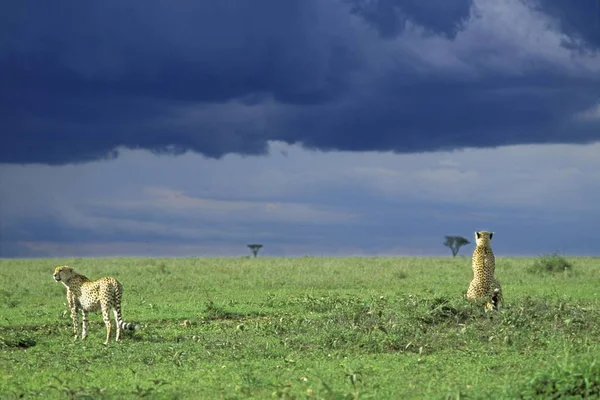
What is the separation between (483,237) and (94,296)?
318 inches

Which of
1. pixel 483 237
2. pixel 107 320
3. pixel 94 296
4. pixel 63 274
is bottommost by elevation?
pixel 107 320

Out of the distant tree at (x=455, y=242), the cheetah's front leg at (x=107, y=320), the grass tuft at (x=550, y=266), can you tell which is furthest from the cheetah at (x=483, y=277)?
the distant tree at (x=455, y=242)

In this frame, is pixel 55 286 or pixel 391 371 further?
pixel 55 286

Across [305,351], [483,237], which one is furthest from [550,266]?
[305,351]

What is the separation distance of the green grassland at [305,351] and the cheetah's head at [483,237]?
162 centimetres

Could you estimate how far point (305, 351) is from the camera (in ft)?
44.5

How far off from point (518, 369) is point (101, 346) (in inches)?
273

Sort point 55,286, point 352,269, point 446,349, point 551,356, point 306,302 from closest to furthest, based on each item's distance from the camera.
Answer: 1. point 551,356
2. point 446,349
3. point 306,302
4. point 55,286
5. point 352,269

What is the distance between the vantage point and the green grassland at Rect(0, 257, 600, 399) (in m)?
10.4

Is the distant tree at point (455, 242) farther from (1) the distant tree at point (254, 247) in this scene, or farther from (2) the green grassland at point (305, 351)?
(2) the green grassland at point (305, 351)

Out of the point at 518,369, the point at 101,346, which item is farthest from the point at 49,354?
the point at 518,369

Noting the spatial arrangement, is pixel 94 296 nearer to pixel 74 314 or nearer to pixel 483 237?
pixel 74 314

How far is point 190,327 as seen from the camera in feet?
57.3

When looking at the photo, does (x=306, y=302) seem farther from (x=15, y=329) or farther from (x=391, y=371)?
(x=391, y=371)
